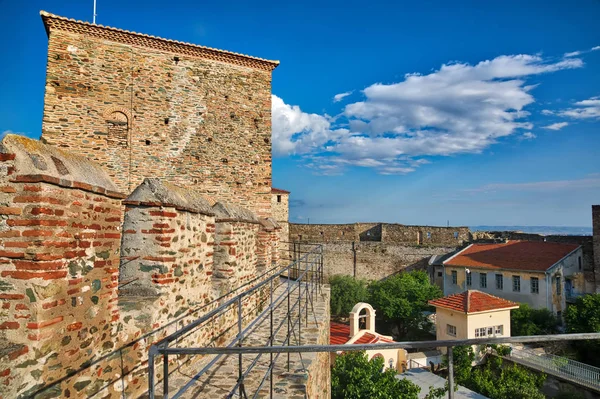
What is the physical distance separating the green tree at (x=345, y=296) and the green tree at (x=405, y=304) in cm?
92

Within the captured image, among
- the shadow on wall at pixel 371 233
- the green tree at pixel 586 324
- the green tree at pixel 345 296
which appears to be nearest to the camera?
the green tree at pixel 586 324

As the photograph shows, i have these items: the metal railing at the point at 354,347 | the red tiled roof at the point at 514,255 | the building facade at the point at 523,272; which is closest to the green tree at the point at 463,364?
the building facade at the point at 523,272

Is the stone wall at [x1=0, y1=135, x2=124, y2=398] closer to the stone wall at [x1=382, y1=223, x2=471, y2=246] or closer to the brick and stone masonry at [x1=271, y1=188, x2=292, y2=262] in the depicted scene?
the brick and stone masonry at [x1=271, y1=188, x2=292, y2=262]

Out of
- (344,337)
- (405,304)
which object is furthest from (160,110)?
(405,304)

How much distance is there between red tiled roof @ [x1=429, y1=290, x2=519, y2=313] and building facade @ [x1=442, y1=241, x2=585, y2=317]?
393 cm

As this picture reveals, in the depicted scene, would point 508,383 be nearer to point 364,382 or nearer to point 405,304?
point 364,382

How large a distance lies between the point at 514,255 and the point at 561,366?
1167 cm

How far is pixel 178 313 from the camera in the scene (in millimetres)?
4348

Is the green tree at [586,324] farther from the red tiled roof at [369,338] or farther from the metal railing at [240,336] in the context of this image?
the metal railing at [240,336]

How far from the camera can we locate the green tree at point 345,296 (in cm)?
2776

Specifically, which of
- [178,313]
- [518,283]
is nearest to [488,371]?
[518,283]

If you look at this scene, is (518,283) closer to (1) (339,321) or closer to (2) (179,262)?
A: (1) (339,321)

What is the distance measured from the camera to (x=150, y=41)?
11.9 meters

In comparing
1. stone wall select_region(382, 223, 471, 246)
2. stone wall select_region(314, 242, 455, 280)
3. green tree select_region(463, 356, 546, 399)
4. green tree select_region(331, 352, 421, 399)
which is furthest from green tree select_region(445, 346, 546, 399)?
stone wall select_region(382, 223, 471, 246)
